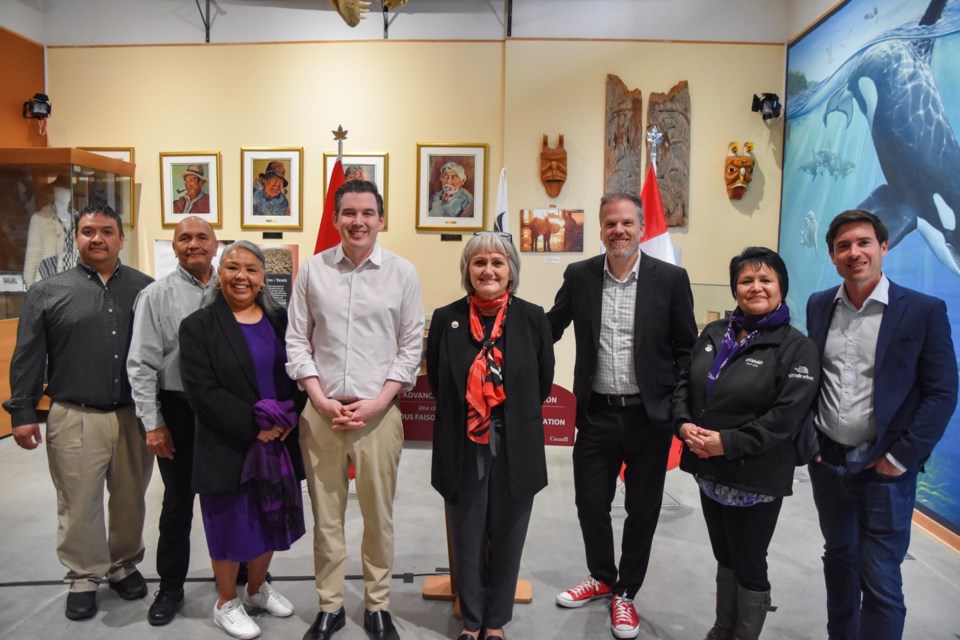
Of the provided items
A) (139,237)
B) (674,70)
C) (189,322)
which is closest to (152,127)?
(139,237)

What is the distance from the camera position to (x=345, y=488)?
2.18 m

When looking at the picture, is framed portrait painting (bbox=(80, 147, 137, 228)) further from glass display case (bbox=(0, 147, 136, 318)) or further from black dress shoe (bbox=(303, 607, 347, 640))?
black dress shoe (bbox=(303, 607, 347, 640))

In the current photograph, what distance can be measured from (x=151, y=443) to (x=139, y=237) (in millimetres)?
4243

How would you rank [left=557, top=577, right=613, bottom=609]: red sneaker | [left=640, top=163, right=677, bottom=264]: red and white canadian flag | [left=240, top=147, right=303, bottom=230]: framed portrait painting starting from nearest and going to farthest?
[left=557, top=577, right=613, bottom=609]: red sneaker
[left=640, top=163, right=677, bottom=264]: red and white canadian flag
[left=240, top=147, right=303, bottom=230]: framed portrait painting

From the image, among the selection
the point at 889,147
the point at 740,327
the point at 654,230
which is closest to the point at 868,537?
the point at 740,327

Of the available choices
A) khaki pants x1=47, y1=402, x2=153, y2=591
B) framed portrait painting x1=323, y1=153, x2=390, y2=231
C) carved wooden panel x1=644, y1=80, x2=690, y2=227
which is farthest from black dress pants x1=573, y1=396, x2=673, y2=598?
framed portrait painting x1=323, y1=153, x2=390, y2=231

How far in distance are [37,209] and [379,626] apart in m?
5.05

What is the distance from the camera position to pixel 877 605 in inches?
71.8

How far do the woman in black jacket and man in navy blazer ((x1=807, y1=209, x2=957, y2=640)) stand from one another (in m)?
0.14

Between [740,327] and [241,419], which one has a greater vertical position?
[740,327]

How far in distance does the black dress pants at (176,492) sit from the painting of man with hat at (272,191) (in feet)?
11.9

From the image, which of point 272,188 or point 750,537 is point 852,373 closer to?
point 750,537

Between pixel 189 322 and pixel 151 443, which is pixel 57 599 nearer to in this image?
pixel 151 443

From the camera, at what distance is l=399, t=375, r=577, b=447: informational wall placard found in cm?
248
